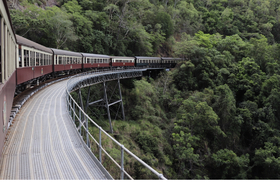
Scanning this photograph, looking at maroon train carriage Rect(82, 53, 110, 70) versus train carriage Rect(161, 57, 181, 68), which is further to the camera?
train carriage Rect(161, 57, 181, 68)

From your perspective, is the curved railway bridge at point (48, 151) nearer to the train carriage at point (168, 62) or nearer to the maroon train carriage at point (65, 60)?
the maroon train carriage at point (65, 60)

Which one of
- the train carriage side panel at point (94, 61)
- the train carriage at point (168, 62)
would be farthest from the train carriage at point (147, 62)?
the train carriage side panel at point (94, 61)

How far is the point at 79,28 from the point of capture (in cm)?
2750

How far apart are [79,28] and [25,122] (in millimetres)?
23397

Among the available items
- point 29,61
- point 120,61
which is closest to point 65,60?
point 29,61

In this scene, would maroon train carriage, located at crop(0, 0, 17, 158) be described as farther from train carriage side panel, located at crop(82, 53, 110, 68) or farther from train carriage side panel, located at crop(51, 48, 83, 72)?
train carriage side panel, located at crop(82, 53, 110, 68)

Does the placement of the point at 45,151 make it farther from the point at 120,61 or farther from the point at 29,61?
the point at 120,61

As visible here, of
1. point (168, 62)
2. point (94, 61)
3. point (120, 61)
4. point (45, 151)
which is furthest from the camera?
point (168, 62)

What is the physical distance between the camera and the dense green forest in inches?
723

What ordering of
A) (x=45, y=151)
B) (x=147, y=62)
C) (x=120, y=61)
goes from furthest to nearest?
(x=147, y=62) < (x=120, y=61) < (x=45, y=151)

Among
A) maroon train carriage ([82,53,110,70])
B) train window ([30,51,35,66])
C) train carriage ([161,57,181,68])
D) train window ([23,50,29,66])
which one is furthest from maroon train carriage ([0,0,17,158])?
train carriage ([161,57,181,68])

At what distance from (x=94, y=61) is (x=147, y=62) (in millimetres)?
10910

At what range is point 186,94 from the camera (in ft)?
90.2

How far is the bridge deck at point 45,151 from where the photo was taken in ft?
11.9
